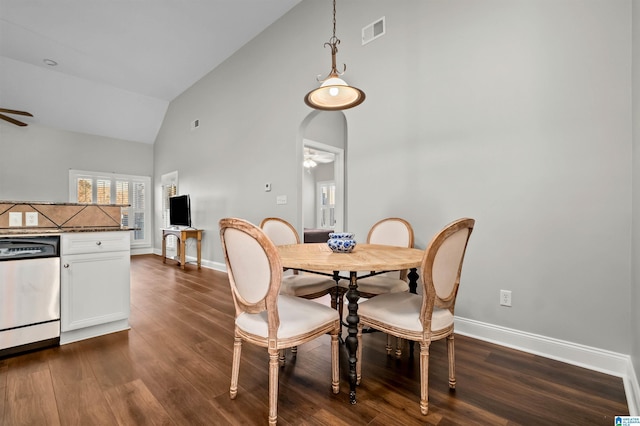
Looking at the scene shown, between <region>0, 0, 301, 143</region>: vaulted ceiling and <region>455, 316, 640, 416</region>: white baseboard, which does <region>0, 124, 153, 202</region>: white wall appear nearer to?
<region>0, 0, 301, 143</region>: vaulted ceiling

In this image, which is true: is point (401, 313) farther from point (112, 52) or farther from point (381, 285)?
point (112, 52)

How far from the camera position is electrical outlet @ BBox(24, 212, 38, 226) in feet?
7.10

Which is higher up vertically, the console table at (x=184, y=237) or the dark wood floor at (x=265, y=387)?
the console table at (x=184, y=237)

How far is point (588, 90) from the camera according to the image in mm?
1866

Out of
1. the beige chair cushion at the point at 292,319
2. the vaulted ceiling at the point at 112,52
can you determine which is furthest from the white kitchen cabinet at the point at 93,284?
the vaulted ceiling at the point at 112,52

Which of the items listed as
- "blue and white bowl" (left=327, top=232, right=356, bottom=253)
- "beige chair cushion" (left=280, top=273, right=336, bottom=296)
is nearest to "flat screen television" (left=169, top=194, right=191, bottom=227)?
"beige chair cushion" (left=280, top=273, right=336, bottom=296)

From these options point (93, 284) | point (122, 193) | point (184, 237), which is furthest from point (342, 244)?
point (122, 193)

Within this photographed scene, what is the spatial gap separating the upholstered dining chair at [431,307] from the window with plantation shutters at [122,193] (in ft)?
21.0

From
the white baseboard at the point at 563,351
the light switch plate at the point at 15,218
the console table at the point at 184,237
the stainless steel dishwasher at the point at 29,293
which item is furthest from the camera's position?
the console table at the point at 184,237

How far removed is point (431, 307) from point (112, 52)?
19.9 ft

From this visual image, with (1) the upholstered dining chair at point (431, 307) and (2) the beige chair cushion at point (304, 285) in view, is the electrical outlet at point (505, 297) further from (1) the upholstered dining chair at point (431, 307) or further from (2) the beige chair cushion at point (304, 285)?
(2) the beige chair cushion at point (304, 285)

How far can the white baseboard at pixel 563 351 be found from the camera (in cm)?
161

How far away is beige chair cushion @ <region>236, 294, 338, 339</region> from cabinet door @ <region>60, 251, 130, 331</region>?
160 centimetres

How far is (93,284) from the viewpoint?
2320 millimetres
